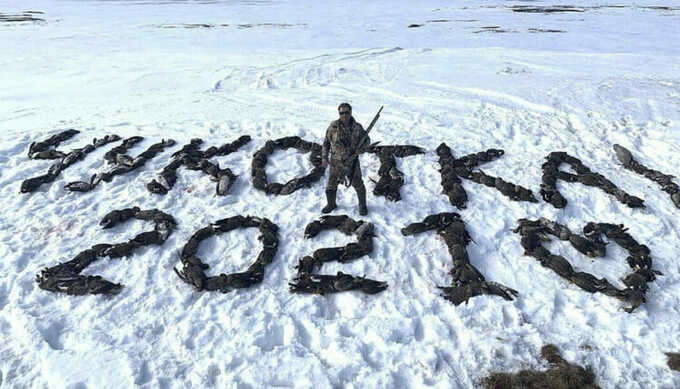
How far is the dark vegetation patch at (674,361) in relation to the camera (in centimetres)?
560

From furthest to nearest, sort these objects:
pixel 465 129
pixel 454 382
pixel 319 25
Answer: pixel 319 25 < pixel 465 129 < pixel 454 382

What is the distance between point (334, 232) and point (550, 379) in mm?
4274

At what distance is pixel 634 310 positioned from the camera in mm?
6504

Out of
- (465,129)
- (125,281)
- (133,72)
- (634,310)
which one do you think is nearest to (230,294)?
(125,281)

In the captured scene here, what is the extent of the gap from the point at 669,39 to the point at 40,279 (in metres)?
32.4

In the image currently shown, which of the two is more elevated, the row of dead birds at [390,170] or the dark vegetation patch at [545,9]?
the dark vegetation patch at [545,9]

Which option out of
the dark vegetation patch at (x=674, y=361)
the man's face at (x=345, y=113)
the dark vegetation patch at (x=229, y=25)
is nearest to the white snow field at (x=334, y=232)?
the dark vegetation patch at (x=674, y=361)

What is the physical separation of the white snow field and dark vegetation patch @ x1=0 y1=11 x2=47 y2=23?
20436mm

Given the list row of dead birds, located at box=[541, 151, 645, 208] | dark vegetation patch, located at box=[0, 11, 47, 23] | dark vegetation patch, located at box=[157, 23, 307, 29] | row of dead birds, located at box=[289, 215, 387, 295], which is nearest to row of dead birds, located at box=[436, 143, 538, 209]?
row of dead birds, located at box=[541, 151, 645, 208]

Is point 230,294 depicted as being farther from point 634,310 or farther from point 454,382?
point 634,310

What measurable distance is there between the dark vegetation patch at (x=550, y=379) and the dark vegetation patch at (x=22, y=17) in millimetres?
44433

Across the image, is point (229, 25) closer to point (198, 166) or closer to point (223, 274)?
point (198, 166)

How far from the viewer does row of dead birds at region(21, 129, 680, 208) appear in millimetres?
9656

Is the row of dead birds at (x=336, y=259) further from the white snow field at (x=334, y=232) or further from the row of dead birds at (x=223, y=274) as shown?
the row of dead birds at (x=223, y=274)
